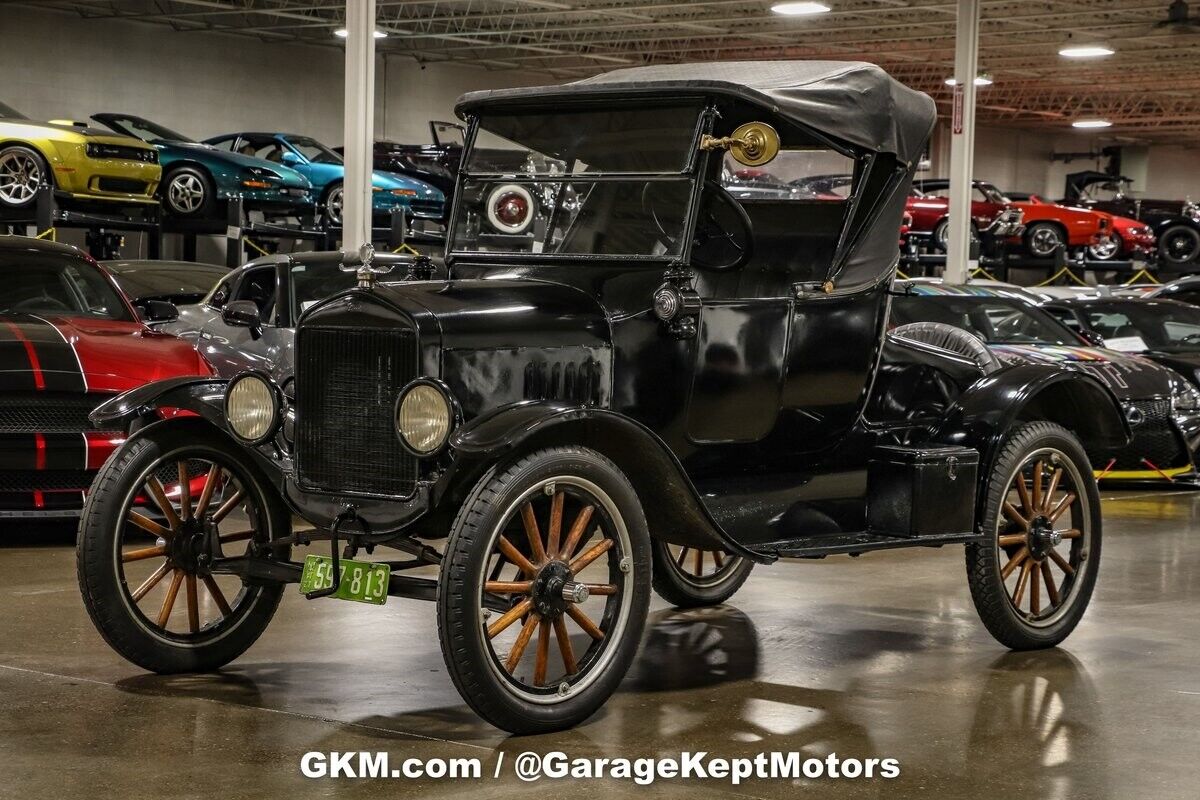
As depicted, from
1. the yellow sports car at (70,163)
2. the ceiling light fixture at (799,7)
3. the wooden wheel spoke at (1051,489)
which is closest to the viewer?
the wooden wheel spoke at (1051,489)

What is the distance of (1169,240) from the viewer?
28141mm


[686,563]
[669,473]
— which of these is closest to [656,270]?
[669,473]

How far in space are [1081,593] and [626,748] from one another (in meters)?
2.54

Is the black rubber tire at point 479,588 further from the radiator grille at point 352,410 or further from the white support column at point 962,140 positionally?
the white support column at point 962,140

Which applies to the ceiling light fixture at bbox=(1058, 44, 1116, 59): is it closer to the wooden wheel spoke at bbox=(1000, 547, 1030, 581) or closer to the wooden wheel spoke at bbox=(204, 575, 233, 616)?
the wooden wheel spoke at bbox=(1000, 547, 1030, 581)

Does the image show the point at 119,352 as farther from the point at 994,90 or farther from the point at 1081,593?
the point at 994,90

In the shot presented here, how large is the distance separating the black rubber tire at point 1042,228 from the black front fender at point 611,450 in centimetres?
2113

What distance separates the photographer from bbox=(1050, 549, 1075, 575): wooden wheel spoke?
6254 mm

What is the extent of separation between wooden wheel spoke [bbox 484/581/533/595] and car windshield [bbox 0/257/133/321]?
17.4ft

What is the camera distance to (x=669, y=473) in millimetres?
5031

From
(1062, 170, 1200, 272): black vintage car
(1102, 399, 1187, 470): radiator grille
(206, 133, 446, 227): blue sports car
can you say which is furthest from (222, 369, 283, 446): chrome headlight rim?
(1062, 170, 1200, 272): black vintage car

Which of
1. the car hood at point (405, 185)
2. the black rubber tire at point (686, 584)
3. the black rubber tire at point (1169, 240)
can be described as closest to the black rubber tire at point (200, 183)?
the car hood at point (405, 185)

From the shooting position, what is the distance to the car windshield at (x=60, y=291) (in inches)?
359

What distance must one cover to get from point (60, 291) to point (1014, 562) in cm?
582
